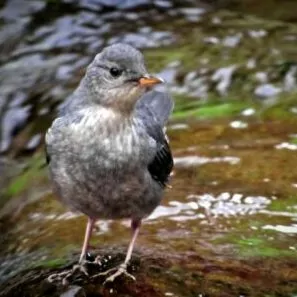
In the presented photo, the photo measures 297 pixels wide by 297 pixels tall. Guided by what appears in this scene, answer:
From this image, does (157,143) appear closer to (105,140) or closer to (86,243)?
(105,140)

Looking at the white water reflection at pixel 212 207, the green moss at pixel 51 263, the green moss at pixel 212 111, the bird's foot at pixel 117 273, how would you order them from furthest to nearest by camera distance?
the green moss at pixel 212 111, the white water reflection at pixel 212 207, the green moss at pixel 51 263, the bird's foot at pixel 117 273

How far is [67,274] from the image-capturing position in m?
4.44

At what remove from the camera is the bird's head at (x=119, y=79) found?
13.6 ft

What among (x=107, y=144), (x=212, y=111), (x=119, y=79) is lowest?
(x=212, y=111)

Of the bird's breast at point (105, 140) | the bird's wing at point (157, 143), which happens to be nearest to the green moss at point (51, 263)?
the bird's wing at point (157, 143)

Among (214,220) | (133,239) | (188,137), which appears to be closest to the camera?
(133,239)

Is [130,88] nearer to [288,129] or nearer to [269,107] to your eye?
[288,129]

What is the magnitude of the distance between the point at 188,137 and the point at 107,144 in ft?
7.85

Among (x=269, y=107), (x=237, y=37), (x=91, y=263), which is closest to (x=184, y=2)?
(x=237, y=37)

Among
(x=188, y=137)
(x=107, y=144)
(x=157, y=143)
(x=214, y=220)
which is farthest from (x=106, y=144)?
(x=188, y=137)

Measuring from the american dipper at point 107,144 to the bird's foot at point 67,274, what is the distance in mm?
185

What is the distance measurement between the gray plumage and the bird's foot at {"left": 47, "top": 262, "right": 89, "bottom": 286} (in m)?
0.27

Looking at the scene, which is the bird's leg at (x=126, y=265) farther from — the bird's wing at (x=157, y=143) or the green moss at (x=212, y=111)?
the green moss at (x=212, y=111)

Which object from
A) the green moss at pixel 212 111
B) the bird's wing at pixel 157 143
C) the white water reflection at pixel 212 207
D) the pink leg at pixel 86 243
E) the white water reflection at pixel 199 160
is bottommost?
the green moss at pixel 212 111
